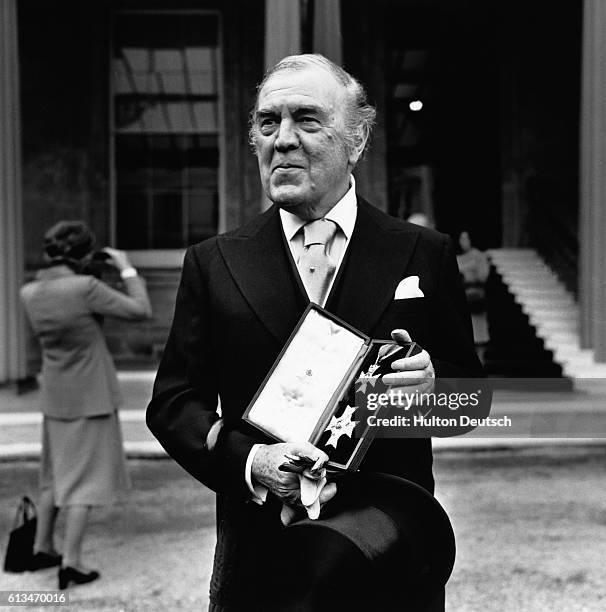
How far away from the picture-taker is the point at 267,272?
1661mm

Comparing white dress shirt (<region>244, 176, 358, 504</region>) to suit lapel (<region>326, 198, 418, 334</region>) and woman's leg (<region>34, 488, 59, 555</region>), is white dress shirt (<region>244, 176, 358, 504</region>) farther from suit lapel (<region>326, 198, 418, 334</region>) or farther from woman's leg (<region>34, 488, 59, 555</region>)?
woman's leg (<region>34, 488, 59, 555</region>)

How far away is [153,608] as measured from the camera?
158 inches

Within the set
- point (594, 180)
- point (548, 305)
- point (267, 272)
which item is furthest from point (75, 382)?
point (548, 305)

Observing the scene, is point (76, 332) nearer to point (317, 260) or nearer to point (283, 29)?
point (317, 260)

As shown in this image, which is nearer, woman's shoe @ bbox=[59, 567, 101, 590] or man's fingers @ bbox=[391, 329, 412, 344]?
man's fingers @ bbox=[391, 329, 412, 344]

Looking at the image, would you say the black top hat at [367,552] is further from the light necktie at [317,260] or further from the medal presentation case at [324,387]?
the light necktie at [317,260]

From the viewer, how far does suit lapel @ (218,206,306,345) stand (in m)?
1.62

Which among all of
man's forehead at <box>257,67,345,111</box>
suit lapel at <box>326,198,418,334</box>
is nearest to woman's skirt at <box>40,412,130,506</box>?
suit lapel at <box>326,198,418,334</box>

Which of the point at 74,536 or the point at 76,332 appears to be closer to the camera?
the point at 74,536

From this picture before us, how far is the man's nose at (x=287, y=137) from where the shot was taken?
1.56 metres

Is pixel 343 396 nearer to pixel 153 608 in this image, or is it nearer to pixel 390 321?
pixel 390 321

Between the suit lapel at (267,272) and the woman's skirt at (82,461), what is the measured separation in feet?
9.97

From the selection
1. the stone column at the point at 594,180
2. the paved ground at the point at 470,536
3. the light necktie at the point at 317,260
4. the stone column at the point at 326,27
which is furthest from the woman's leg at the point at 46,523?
the stone column at the point at 594,180

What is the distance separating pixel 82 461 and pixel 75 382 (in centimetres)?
41
